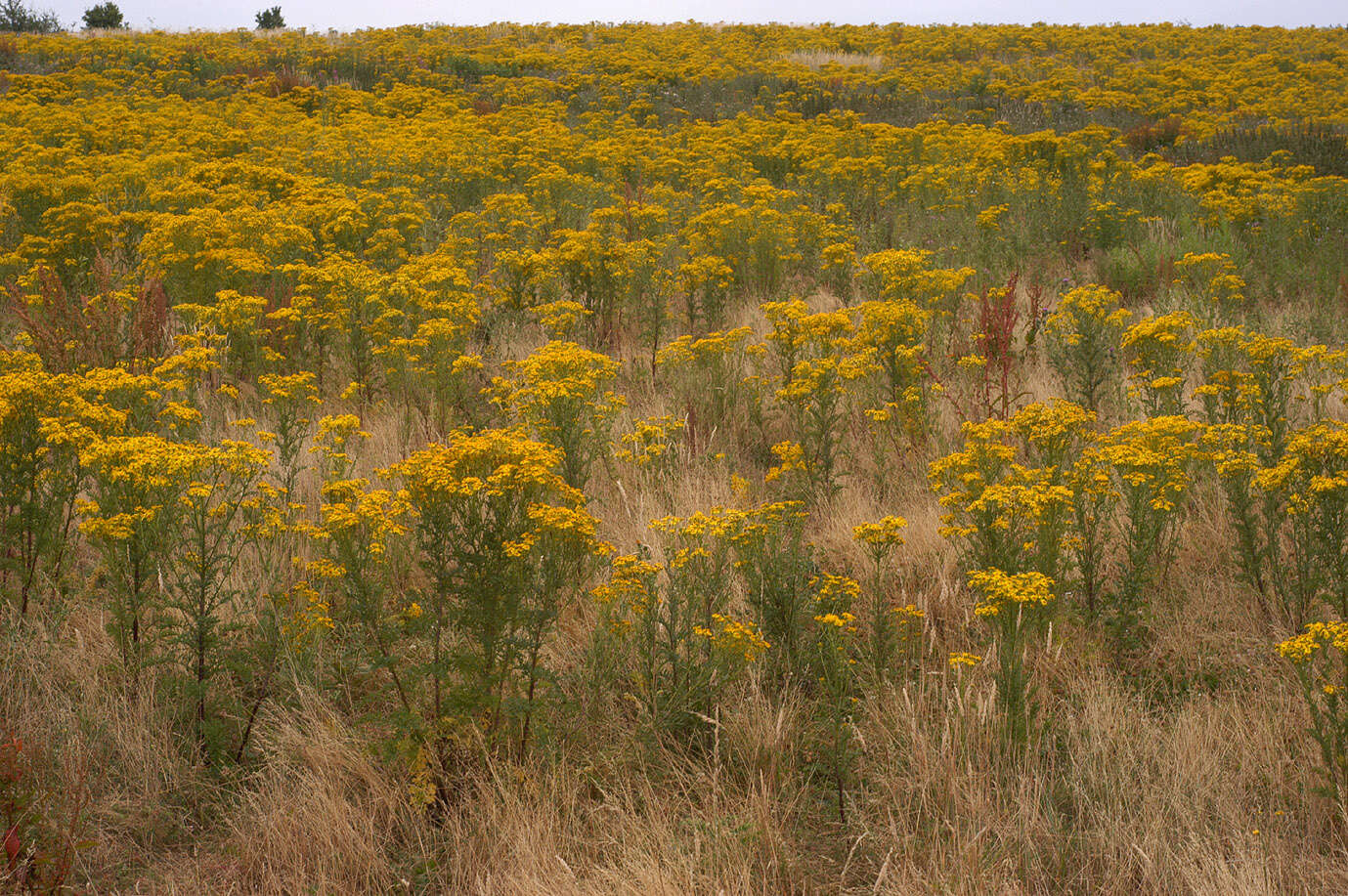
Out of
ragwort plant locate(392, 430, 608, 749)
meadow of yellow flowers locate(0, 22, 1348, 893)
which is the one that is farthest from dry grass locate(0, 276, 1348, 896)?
ragwort plant locate(392, 430, 608, 749)

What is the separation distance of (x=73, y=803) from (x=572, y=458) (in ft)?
9.00

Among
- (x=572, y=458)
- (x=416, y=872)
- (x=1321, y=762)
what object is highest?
(x=572, y=458)

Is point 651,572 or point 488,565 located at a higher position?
point 488,565

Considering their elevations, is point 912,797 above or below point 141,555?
below

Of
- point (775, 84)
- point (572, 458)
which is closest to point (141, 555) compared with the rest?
point (572, 458)

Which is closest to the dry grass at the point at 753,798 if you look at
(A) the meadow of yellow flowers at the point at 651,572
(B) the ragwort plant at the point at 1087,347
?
(A) the meadow of yellow flowers at the point at 651,572

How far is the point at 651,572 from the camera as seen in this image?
144 inches

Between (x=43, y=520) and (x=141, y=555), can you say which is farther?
(x=43, y=520)

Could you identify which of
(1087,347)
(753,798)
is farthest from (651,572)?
(1087,347)

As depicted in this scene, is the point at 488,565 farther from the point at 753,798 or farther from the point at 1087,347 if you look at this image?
the point at 1087,347

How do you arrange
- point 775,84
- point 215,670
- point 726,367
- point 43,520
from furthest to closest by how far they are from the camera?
point 775,84 → point 726,367 → point 43,520 → point 215,670

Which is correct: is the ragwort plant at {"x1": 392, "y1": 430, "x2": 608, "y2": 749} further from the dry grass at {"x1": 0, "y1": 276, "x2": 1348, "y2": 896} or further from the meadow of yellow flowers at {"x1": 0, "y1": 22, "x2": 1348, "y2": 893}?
the dry grass at {"x1": 0, "y1": 276, "x2": 1348, "y2": 896}

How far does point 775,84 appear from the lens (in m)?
22.9

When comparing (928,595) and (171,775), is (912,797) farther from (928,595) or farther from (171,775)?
(171,775)
